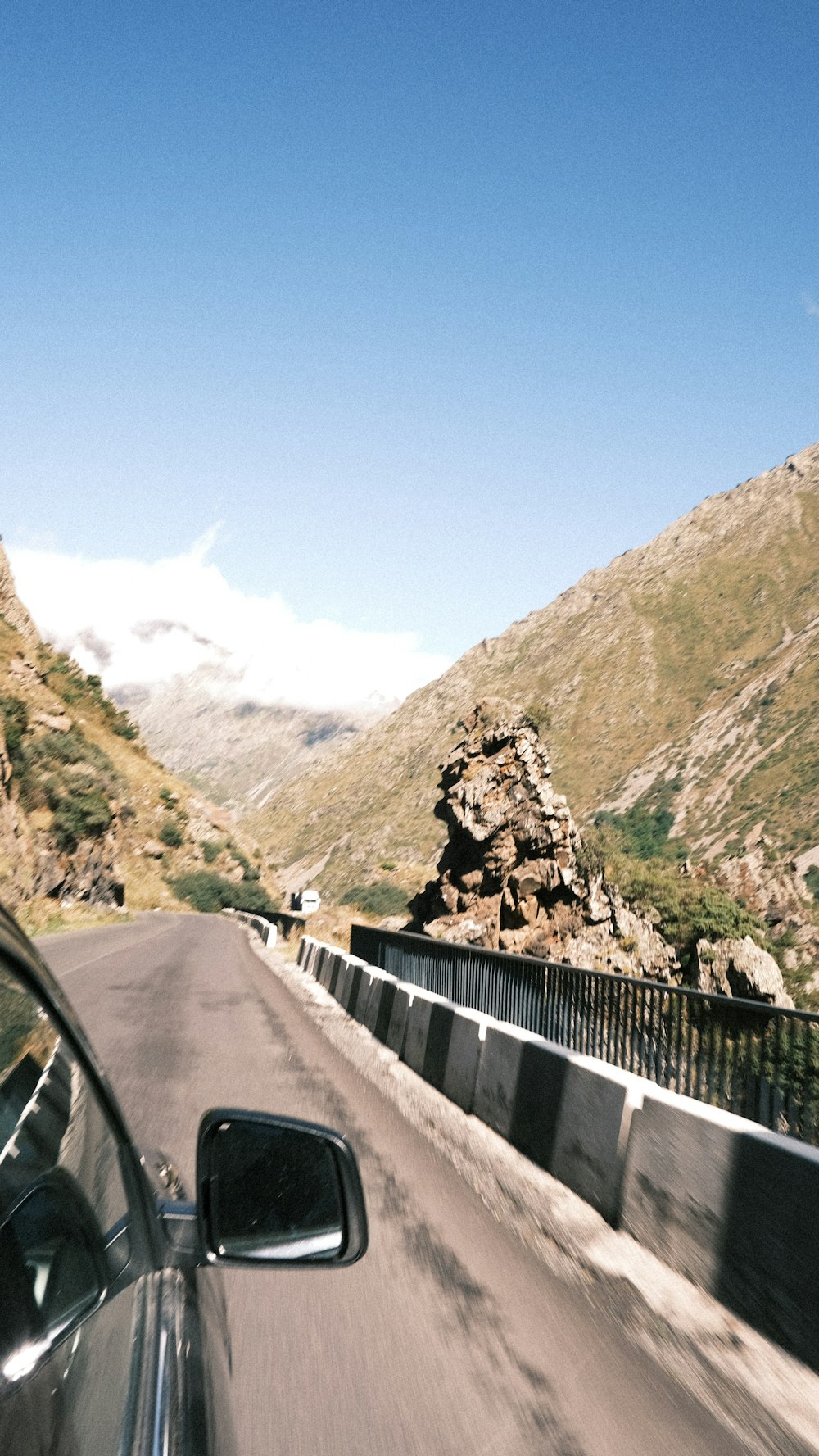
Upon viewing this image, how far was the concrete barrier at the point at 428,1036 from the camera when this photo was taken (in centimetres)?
959

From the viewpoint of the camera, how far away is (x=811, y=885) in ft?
252

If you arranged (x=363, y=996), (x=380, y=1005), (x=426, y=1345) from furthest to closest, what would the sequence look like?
(x=363, y=996) < (x=380, y=1005) < (x=426, y=1345)

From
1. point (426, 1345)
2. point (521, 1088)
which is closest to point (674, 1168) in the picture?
point (426, 1345)

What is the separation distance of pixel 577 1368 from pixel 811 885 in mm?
77814

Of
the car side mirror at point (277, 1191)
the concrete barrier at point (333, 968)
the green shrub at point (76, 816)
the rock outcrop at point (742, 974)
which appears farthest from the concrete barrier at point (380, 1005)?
the green shrub at point (76, 816)

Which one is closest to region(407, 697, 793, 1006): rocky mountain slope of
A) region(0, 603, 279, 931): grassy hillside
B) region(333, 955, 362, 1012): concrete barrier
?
region(333, 955, 362, 1012): concrete barrier

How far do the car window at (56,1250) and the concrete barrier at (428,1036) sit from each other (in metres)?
7.92

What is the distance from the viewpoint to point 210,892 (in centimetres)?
8038

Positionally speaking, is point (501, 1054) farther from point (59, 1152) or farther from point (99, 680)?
point (99, 680)

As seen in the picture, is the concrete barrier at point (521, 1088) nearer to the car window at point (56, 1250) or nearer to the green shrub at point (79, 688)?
the car window at point (56, 1250)

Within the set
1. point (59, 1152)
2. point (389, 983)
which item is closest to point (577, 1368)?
point (59, 1152)

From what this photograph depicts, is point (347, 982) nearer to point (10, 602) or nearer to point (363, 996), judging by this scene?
point (363, 996)

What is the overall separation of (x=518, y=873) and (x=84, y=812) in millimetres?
30854

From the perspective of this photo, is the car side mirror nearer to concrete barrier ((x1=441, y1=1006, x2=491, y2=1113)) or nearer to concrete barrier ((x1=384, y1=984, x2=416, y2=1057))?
concrete barrier ((x1=441, y1=1006, x2=491, y2=1113))
